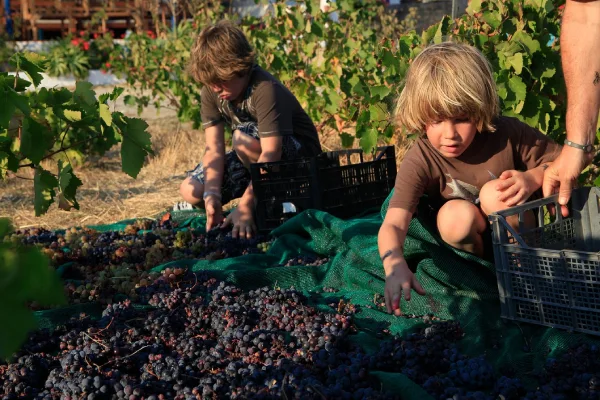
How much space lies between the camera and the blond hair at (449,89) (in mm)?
2729

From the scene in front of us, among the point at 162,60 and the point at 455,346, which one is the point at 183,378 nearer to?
the point at 455,346

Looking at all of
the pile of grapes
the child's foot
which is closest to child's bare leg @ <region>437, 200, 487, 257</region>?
the pile of grapes

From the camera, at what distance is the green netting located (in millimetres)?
2471

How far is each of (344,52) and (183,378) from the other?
173 inches

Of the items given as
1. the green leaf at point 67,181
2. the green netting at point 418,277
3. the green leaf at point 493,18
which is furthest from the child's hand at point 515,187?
the green leaf at point 67,181

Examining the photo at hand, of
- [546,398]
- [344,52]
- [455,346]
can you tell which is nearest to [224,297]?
[455,346]

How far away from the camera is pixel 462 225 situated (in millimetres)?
2855

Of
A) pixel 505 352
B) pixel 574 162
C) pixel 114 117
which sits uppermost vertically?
pixel 114 117

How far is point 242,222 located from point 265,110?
2.09 feet

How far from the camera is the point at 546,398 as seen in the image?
2.05 m

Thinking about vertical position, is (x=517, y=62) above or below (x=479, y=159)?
above

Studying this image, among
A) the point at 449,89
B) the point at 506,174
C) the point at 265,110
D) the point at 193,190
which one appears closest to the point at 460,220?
the point at 506,174

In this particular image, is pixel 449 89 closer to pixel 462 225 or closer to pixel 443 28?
pixel 462 225

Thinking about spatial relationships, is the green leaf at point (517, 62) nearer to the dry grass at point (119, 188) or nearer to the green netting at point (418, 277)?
the green netting at point (418, 277)
